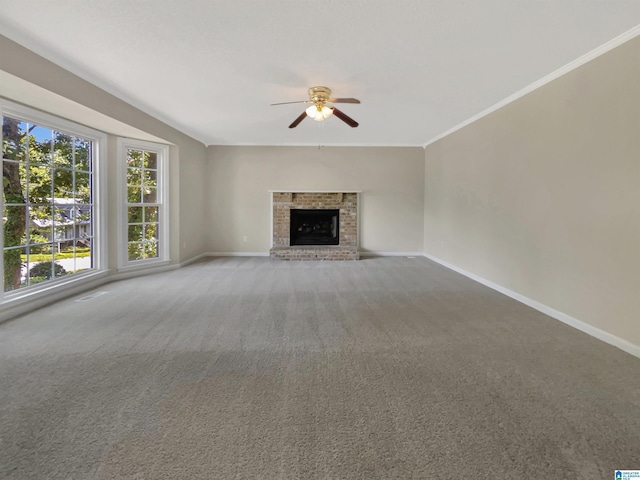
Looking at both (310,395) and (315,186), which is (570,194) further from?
(315,186)

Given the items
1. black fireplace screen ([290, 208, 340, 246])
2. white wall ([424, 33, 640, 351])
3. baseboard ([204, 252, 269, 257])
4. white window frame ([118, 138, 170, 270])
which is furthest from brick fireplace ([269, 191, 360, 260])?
white wall ([424, 33, 640, 351])

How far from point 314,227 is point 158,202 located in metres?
3.22

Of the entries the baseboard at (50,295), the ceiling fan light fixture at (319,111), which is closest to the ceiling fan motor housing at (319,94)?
the ceiling fan light fixture at (319,111)

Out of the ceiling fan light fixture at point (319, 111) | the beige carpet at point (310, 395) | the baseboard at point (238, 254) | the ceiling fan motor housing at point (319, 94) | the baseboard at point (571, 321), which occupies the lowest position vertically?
the beige carpet at point (310, 395)

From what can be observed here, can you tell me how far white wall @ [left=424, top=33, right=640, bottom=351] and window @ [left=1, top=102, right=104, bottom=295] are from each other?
555 cm

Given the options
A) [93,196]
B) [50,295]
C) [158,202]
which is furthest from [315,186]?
[50,295]

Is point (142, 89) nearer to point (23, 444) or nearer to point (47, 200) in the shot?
point (47, 200)

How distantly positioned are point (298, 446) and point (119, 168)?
482cm

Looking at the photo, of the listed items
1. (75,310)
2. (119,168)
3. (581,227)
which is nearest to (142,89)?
(119,168)

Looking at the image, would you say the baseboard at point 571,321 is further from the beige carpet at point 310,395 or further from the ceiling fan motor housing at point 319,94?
the ceiling fan motor housing at point 319,94

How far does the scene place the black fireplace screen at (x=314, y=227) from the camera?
6.91 meters

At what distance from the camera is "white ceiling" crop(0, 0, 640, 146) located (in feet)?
6.91

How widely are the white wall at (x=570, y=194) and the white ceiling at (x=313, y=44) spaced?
1.18ft

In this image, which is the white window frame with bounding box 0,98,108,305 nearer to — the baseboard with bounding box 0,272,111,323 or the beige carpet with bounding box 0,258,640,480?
the baseboard with bounding box 0,272,111,323
